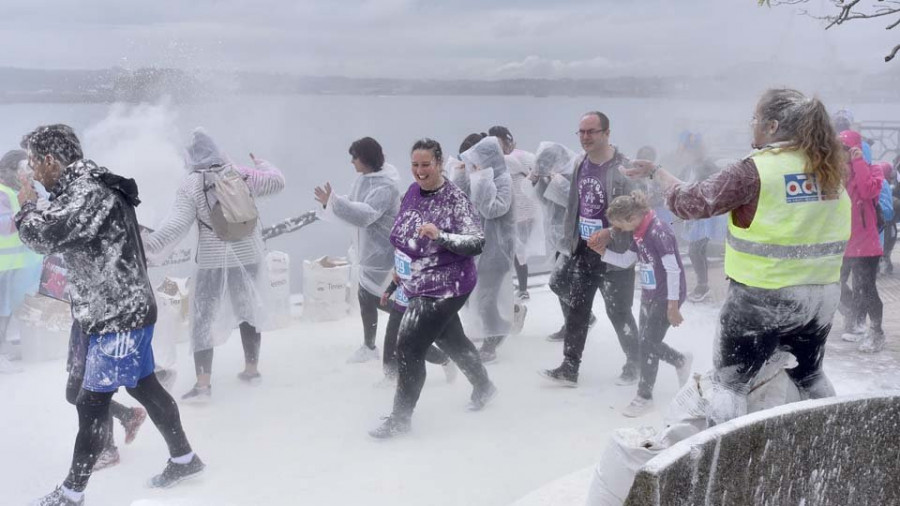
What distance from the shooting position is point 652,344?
4531 mm

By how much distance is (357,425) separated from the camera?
14.7ft

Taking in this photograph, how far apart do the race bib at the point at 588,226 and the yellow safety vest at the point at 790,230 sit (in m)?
1.74

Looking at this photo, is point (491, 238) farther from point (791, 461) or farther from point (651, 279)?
point (791, 461)

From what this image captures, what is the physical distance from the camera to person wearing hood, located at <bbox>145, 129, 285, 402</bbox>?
456 centimetres

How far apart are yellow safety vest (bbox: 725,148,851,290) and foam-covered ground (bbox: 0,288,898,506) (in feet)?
4.97

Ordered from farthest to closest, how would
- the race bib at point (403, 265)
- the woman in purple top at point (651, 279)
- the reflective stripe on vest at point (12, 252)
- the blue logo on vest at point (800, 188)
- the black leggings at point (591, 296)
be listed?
the reflective stripe on vest at point (12, 252), the black leggings at point (591, 296), the woman in purple top at point (651, 279), the race bib at point (403, 265), the blue logo on vest at point (800, 188)

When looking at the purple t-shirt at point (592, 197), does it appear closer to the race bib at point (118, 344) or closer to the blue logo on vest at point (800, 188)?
the blue logo on vest at point (800, 188)

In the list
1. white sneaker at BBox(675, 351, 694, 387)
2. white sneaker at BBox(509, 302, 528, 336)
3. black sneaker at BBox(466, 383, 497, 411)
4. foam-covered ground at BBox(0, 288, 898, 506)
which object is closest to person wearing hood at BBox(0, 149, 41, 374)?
foam-covered ground at BBox(0, 288, 898, 506)

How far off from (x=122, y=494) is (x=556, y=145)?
3.71m

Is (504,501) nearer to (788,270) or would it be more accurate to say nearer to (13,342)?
(788,270)

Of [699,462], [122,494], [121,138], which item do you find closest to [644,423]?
[122,494]

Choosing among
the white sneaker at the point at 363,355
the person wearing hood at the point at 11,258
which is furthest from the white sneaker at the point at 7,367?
the white sneaker at the point at 363,355

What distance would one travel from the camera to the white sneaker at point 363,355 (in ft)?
18.3

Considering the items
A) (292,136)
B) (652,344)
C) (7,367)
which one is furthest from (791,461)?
(292,136)
